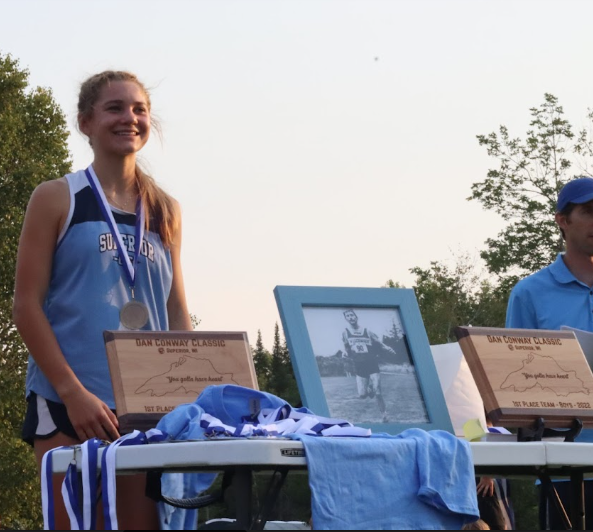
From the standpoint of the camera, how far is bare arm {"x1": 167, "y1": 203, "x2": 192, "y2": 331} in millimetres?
Answer: 4250

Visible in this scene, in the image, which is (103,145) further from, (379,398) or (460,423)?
(460,423)

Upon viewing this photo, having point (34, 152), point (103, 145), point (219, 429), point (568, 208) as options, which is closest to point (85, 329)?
point (103, 145)

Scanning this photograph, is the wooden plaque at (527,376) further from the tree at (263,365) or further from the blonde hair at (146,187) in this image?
the tree at (263,365)

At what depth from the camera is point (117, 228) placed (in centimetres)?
404

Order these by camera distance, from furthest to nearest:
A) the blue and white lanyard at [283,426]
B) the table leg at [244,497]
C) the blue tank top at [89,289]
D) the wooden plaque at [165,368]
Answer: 1. the blue tank top at [89,289]
2. the wooden plaque at [165,368]
3. the blue and white lanyard at [283,426]
4. the table leg at [244,497]

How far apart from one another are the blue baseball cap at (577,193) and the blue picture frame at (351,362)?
3.67 feet

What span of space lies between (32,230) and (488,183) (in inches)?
1246

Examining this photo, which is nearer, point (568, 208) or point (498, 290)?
point (568, 208)

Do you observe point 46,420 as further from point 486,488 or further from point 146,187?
point 486,488

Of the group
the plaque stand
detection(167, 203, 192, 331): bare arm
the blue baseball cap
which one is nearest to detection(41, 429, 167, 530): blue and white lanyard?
detection(167, 203, 192, 331): bare arm

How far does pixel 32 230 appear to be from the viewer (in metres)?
3.96

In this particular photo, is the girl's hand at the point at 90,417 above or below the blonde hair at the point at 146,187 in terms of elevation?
below

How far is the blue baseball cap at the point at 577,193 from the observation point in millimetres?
4930

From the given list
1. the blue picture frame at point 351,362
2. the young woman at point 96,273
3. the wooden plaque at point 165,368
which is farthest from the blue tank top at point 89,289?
the blue picture frame at point 351,362
